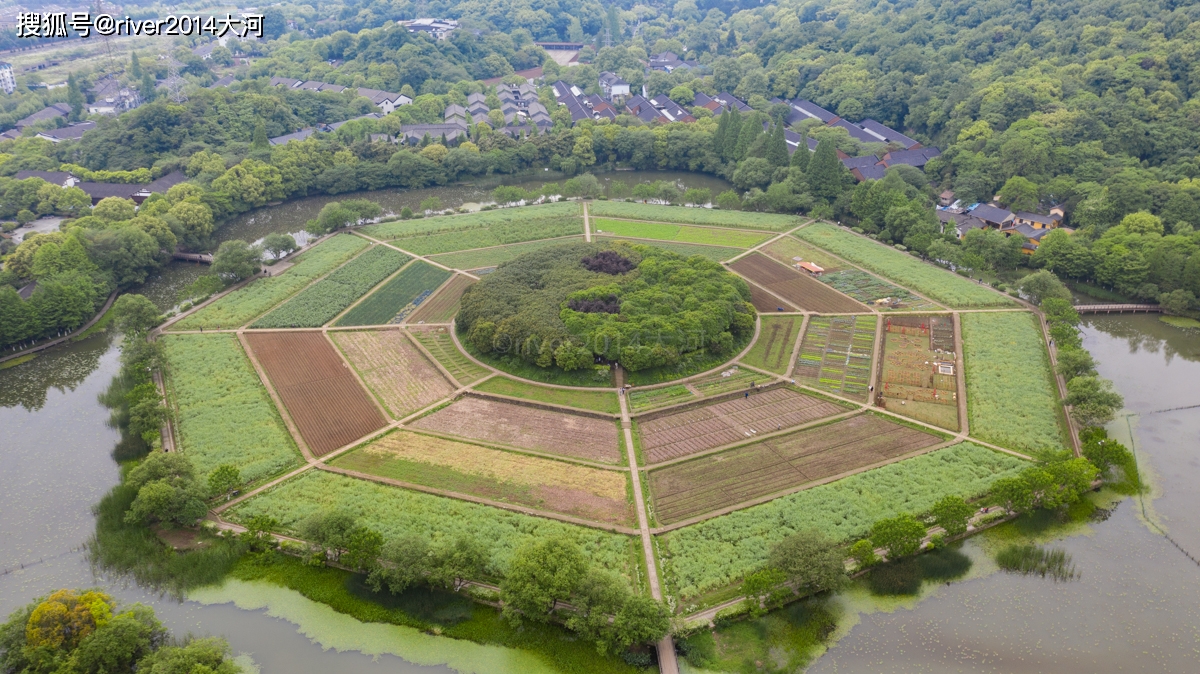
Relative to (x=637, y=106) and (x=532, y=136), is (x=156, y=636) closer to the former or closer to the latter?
(x=532, y=136)

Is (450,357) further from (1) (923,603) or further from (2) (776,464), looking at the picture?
(1) (923,603)

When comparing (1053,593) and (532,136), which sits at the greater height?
(532,136)

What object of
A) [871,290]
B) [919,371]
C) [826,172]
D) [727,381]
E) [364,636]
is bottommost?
[364,636]

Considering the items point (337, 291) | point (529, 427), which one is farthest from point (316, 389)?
point (529, 427)

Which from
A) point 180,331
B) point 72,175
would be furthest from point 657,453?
point 72,175

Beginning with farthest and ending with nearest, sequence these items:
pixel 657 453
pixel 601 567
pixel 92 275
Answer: pixel 92 275
pixel 657 453
pixel 601 567

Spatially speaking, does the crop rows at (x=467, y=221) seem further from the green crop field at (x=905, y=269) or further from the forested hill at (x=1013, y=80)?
the forested hill at (x=1013, y=80)
